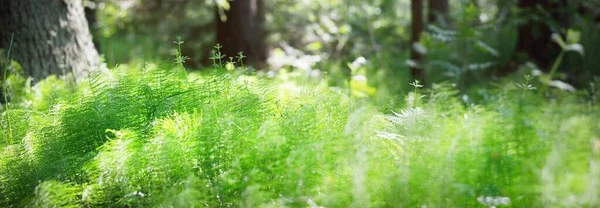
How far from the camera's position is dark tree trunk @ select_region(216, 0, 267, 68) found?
324 inches

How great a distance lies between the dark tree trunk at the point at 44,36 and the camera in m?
4.70

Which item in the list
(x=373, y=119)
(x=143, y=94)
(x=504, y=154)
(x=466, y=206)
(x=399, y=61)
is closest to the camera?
(x=466, y=206)

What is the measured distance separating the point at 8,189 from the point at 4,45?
2461mm

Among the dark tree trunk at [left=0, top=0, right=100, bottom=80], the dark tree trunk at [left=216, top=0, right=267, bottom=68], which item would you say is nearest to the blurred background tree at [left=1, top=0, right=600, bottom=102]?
the dark tree trunk at [left=216, top=0, right=267, bottom=68]

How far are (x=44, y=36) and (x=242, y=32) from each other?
12.2 ft

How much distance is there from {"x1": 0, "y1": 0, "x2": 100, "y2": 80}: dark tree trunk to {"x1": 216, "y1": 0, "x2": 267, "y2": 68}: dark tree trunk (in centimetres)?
340

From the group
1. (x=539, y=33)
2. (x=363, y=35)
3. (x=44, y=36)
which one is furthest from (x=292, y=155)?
(x=363, y=35)

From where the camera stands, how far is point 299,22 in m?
10.5

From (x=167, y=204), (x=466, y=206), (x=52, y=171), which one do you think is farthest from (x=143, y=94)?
(x=466, y=206)

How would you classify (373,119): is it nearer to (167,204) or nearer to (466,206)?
(466,206)

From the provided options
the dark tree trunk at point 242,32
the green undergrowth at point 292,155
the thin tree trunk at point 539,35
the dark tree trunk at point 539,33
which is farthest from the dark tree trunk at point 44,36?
the thin tree trunk at point 539,35

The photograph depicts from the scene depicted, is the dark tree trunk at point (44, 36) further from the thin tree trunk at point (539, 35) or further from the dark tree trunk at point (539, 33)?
the thin tree trunk at point (539, 35)

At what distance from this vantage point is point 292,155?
2477mm

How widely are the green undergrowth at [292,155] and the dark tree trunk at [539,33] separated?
6.17m
